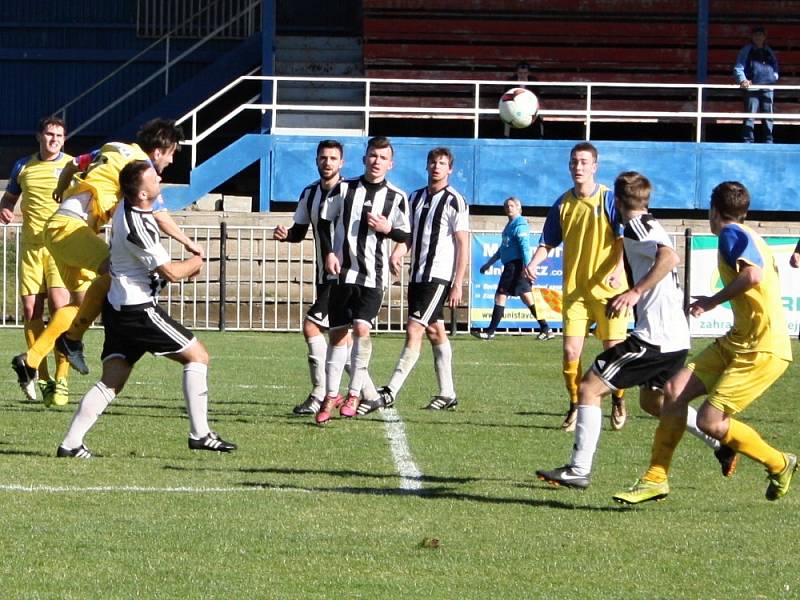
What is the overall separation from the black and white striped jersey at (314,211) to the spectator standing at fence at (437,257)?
919 mm

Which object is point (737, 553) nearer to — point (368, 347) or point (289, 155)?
point (368, 347)

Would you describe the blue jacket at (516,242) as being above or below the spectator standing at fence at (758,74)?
below

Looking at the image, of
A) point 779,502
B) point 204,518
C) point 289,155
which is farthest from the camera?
point 289,155

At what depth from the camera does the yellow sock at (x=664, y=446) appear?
7516mm

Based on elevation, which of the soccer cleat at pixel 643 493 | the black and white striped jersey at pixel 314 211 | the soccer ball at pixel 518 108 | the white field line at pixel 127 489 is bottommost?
the white field line at pixel 127 489

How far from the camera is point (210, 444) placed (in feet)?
29.8

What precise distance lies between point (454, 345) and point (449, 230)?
7.81 metres

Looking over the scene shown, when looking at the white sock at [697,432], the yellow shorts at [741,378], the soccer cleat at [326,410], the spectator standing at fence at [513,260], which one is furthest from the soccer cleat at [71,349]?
the spectator standing at fence at [513,260]

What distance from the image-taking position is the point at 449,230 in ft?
39.8

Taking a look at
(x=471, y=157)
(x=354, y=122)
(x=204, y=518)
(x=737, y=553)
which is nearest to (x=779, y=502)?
(x=737, y=553)

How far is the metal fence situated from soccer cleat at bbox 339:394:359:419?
11721 millimetres

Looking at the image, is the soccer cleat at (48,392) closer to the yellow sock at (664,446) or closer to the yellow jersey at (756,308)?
the yellow sock at (664,446)

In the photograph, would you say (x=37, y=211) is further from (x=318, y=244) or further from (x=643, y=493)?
(x=643, y=493)

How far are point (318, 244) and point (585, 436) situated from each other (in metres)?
4.13
